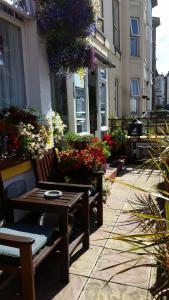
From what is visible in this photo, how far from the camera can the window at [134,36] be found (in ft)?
39.1

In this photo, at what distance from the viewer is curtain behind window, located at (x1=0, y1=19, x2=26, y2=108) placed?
3300 mm

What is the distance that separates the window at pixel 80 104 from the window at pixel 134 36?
7.19 meters

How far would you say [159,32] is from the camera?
74.6ft

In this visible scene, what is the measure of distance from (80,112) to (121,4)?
23.7 ft

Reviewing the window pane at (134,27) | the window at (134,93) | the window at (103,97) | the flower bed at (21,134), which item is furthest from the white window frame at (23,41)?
the window pane at (134,27)

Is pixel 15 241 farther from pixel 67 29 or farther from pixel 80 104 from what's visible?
pixel 80 104

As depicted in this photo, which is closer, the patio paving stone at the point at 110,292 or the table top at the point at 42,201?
the patio paving stone at the point at 110,292

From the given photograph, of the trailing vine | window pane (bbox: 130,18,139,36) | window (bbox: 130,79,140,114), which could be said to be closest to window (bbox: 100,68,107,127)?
the trailing vine

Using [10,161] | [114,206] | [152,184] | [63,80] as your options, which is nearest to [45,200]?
[10,161]

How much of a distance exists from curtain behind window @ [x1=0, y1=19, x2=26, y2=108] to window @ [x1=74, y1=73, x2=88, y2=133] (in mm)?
2022

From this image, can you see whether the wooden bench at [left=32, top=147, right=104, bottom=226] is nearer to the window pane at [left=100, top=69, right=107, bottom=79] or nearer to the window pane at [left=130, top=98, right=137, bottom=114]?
the window pane at [left=100, top=69, right=107, bottom=79]

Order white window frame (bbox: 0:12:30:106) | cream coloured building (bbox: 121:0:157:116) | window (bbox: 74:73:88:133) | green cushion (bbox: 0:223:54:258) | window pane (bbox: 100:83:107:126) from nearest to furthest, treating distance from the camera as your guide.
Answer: green cushion (bbox: 0:223:54:258)
white window frame (bbox: 0:12:30:106)
window (bbox: 74:73:88:133)
window pane (bbox: 100:83:107:126)
cream coloured building (bbox: 121:0:157:116)

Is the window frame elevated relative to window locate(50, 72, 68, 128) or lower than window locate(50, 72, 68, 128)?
elevated

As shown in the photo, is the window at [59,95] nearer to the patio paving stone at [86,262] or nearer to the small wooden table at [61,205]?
the small wooden table at [61,205]
